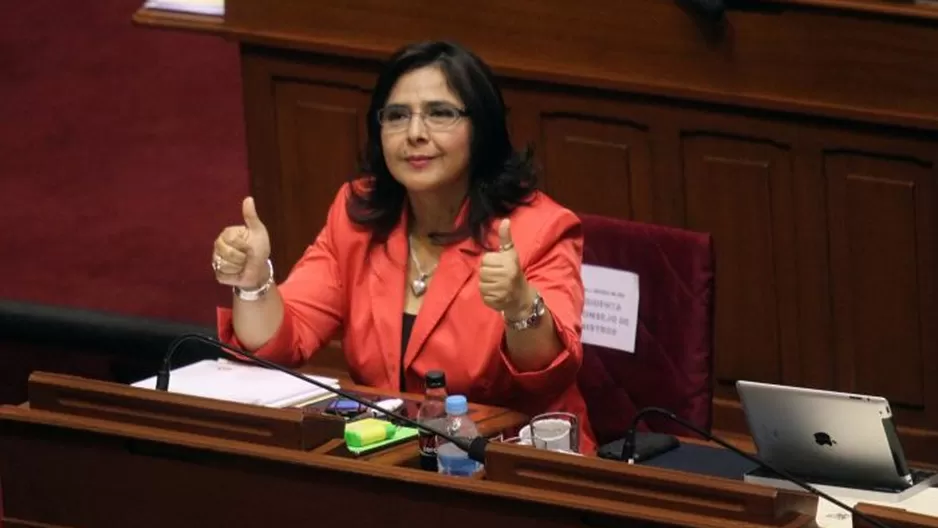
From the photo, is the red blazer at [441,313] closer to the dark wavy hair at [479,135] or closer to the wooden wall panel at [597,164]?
the dark wavy hair at [479,135]

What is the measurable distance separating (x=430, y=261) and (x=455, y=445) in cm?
74

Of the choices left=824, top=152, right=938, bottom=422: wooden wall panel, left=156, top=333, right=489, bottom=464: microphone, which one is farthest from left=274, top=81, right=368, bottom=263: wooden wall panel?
left=156, top=333, right=489, bottom=464: microphone

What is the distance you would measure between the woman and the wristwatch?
0.23ft

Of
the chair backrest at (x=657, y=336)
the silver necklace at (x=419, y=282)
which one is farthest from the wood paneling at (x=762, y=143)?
the silver necklace at (x=419, y=282)

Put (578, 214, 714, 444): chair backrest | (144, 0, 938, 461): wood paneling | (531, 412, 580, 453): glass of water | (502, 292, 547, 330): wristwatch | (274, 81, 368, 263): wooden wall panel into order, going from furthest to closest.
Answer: (274, 81, 368, 263): wooden wall panel → (144, 0, 938, 461): wood paneling → (578, 214, 714, 444): chair backrest → (502, 292, 547, 330): wristwatch → (531, 412, 580, 453): glass of water

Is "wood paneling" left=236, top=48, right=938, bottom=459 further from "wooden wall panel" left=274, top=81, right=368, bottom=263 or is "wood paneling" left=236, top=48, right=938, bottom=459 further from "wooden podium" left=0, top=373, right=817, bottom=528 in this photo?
"wooden podium" left=0, top=373, right=817, bottom=528

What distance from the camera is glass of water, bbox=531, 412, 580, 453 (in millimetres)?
3471

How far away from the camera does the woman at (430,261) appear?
12.7 feet

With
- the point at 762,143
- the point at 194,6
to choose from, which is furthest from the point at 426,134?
the point at 194,6

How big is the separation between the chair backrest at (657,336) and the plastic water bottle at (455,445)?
0.53 meters

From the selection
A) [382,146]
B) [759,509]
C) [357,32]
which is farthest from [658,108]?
[759,509]

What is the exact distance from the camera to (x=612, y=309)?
4.06 meters

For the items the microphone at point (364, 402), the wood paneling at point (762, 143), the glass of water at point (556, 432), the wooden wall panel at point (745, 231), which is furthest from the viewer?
the wooden wall panel at point (745, 231)

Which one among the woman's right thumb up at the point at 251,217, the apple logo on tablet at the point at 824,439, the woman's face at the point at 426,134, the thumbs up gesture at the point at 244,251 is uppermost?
the woman's face at the point at 426,134
